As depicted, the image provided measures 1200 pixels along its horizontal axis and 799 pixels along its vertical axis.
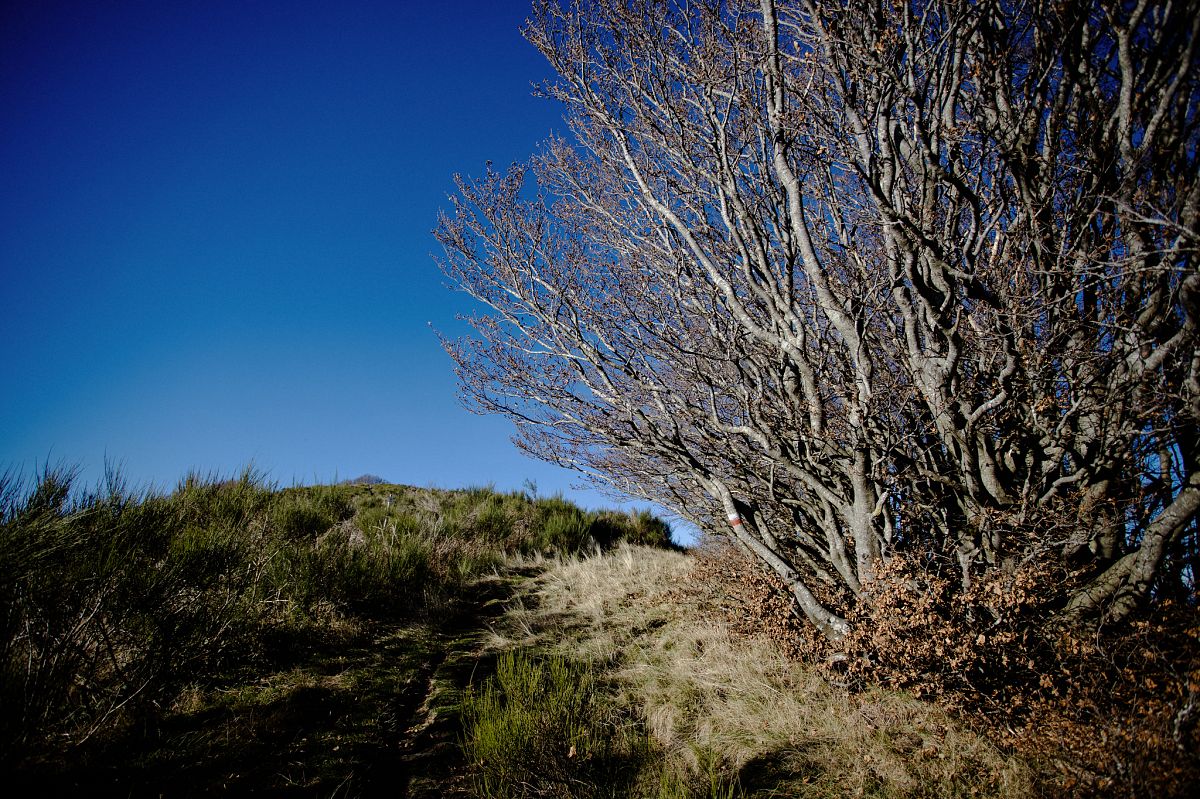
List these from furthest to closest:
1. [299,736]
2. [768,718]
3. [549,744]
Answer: [768,718], [299,736], [549,744]

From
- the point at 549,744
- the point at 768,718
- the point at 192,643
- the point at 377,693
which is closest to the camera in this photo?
the point at 549,744

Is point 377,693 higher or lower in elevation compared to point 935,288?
lower

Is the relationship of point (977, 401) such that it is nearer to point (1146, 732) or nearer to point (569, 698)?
point (1146, 732)

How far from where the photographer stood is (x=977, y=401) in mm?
3258

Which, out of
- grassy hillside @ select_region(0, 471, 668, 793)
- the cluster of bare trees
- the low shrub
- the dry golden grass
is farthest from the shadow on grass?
the cluster of bare trees

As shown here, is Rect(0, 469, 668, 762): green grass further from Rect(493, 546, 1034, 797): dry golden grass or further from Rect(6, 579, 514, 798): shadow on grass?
Rect(493, 546, 1034, 797): dry golden grass

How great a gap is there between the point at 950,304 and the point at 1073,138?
4.31ft

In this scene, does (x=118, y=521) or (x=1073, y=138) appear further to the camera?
(x=118, y=521)

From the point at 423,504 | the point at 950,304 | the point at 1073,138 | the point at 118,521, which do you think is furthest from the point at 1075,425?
the point at 423,504

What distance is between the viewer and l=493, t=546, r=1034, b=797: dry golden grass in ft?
6.92

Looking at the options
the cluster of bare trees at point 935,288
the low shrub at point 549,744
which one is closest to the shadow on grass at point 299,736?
the low shrub at point 549,744

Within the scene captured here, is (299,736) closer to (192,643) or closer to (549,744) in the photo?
(192,643)

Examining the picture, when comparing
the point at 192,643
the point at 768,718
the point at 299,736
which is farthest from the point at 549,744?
the point at 192,643

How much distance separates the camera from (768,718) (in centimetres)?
263
